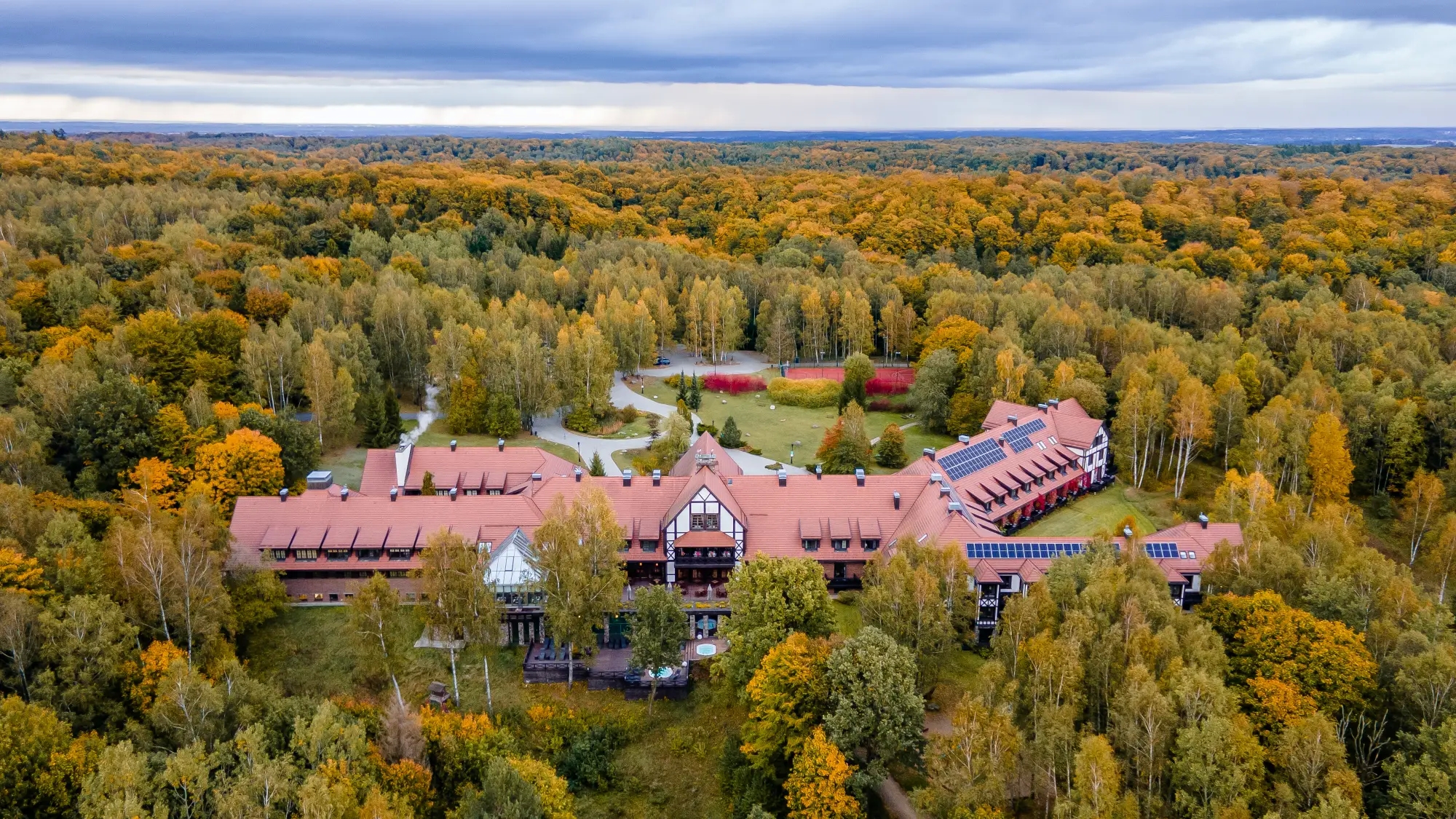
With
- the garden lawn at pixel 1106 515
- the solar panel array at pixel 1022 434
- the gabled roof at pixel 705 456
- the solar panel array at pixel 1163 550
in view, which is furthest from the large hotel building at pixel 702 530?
the solar panel array at pixel 1022 434

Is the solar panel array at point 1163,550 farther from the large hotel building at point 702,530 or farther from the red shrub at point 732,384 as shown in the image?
the red shrub at point 732,384

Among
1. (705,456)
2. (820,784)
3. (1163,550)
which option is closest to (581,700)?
(820,784)

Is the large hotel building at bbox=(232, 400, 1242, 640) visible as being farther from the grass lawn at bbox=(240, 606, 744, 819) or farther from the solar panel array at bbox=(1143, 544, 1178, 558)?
the grass lawn at bbox=(240, 606, 744, 819)

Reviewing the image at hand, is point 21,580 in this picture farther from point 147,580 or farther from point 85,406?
point 85,406

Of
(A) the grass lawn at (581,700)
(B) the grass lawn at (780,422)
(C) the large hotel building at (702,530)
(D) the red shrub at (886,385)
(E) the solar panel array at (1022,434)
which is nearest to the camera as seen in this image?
(A) the grass lawn at (581,700)

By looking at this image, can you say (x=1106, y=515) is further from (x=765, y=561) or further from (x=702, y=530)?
(x=765, y=561)

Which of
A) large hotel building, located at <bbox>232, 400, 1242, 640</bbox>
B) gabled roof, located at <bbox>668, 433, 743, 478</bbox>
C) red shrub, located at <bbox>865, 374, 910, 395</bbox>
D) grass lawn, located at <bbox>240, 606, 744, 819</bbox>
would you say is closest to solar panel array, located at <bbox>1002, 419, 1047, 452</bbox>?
large hotel building, located at <bbox>232, 400, 1242, 640</bbox>
